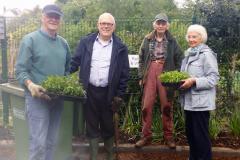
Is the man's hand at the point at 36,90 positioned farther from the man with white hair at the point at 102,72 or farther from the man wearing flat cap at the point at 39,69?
the man with white hair at the point at 102,72

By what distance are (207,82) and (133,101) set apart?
7.58 feet

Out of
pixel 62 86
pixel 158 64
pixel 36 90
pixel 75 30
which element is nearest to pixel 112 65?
pixel 62 86

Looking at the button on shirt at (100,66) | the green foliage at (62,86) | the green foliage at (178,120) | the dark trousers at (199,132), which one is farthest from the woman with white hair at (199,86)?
the green foliage at (178,120)

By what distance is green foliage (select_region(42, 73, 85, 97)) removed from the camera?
179 inches

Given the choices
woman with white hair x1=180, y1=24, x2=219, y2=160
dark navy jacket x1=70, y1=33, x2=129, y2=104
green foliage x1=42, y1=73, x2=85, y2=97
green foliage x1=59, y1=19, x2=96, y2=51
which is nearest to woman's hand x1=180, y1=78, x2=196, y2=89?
woman with white hair x1=180, y1=24, x2=219, y2=160

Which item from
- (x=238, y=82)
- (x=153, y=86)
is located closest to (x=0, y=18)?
(x=153, y=86)

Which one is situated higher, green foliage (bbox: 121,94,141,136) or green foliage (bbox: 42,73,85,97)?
green foliage (bbox: 42,73,85,97)

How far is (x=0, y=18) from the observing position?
7180 millimetres

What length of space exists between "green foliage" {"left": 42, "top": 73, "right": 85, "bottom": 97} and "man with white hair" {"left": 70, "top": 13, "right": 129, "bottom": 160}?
0.64 meters

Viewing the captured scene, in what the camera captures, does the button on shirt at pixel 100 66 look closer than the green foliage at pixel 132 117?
Yes

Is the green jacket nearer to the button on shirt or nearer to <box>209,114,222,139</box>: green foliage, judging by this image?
the button on shirt

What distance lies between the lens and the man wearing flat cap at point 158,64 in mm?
6293

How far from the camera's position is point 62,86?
183 inches

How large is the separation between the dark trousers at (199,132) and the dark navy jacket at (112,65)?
1.03 meters
